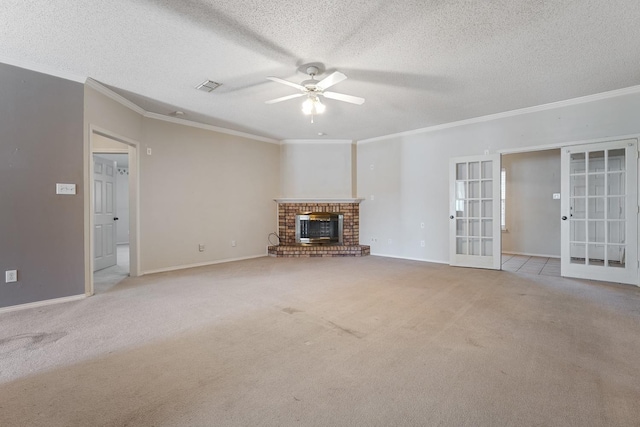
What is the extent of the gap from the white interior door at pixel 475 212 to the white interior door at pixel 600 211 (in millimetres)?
903

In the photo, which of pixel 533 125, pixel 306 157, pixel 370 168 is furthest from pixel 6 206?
pixel 533 125

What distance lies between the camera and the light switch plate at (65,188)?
11.1 ft

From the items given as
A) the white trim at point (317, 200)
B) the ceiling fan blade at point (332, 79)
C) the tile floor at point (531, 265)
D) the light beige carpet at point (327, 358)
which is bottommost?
the light beige carpet at point (327, 358)

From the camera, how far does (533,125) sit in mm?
4609

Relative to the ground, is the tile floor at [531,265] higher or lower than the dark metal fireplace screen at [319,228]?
lower

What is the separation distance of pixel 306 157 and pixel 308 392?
5605 millimetres

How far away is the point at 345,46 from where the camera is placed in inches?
111

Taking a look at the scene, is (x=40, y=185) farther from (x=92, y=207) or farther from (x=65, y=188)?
(x=92, y=207)

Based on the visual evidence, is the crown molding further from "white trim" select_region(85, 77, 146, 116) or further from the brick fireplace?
the brick fireplace

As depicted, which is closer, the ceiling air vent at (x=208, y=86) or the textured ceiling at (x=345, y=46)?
the textured ceiling at (x=345, y=46)

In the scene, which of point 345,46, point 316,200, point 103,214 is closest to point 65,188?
point 103,214

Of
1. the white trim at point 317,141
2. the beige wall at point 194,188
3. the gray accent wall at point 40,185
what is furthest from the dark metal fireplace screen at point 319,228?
the gray accent wall at point 40,185

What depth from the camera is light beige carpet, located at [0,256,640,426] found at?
1538mm

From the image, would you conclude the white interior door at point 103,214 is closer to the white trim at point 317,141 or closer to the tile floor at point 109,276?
the tile floor at point 109,276
